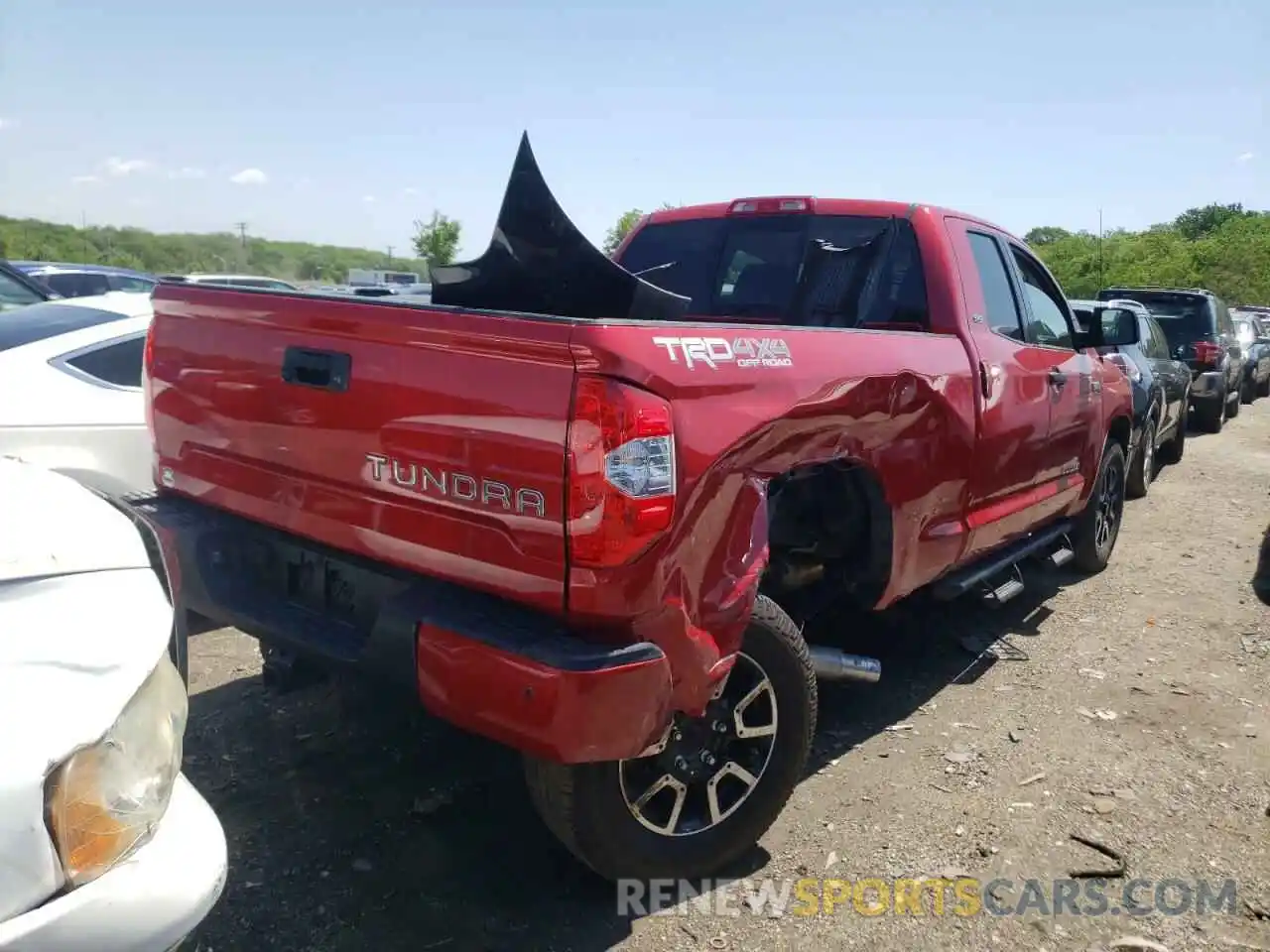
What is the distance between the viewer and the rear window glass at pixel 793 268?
4.26 metres

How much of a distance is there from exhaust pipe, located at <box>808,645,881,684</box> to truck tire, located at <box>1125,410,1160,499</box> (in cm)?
632

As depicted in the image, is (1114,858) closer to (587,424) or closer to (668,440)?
(668,440)

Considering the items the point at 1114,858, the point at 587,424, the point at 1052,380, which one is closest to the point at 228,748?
the point at 587,424

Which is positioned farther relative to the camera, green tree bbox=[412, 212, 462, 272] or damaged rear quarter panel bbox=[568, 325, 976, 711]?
green tree bbox=[412, 212, 462, 272]

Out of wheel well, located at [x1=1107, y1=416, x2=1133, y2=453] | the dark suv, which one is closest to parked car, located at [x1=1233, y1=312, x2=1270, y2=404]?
the dark suv

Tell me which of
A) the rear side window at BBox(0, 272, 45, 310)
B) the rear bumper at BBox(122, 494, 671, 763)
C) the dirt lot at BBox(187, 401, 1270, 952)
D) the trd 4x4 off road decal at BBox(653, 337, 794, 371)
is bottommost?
the dirt lot at BBox(187, 401, 1270, 952)

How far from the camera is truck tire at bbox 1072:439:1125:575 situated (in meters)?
6.14

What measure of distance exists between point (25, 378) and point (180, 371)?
1.85 m

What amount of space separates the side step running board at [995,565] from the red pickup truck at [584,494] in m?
0.04

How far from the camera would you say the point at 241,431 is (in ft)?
9.93

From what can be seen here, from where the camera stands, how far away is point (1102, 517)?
6.42 meters

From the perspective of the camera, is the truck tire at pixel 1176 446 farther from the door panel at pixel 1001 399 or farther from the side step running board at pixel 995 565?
the door panel at pixel 1001 399

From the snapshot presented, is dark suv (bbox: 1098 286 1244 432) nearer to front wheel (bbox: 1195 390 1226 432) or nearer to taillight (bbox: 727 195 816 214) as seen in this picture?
front wheel (bbox: 1195 390 1226 432)

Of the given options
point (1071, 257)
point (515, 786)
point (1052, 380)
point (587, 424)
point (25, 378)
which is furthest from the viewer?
point (1071, 257)
